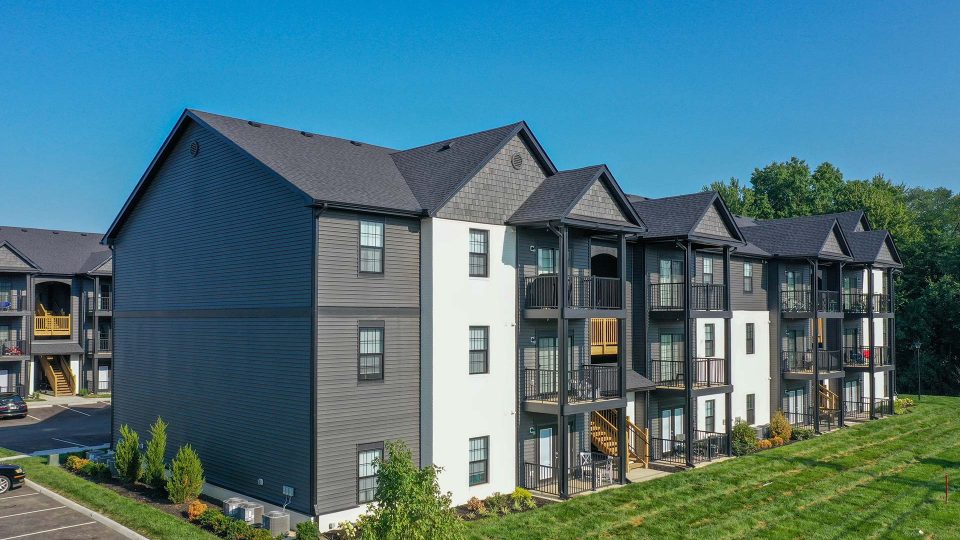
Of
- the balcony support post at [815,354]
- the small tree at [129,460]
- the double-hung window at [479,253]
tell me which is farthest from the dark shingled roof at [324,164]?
the balcony support post at [815,354]

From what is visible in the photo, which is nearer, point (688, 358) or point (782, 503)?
point (782, 503)

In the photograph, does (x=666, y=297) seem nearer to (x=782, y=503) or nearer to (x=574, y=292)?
(x=574, y=292)

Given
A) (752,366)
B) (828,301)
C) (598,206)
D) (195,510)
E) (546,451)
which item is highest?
(598,206)

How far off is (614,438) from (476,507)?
8344 millimetres

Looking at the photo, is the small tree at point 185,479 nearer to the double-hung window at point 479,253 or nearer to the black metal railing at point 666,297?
the double-hung window at point 479,253

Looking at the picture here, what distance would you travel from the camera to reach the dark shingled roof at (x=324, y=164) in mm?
21250

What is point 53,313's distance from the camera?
51094 mm

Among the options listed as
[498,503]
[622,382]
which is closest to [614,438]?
[622,382]

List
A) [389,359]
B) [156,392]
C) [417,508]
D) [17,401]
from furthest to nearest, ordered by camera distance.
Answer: [17,401] < [156,392] < [389,359] < [417,508]

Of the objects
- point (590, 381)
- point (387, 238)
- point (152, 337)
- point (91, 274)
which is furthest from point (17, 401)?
point (590, 381)

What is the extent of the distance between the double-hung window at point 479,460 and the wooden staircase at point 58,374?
120 feet

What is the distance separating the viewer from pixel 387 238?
72.1ft

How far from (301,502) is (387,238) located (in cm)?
768

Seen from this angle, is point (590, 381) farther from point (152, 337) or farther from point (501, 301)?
point (152, 337)
